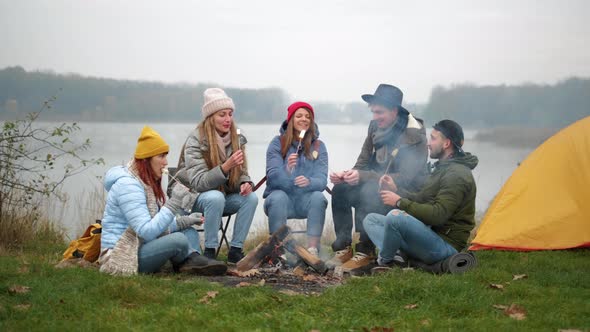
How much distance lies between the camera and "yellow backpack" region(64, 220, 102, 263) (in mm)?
5473

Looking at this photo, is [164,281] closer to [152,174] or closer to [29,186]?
[152,174]

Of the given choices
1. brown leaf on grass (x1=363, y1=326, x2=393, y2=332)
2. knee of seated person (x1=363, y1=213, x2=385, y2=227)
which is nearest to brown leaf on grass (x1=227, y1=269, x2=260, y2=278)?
knee of seated person (x1=363, y1=213, x2=385, y2=227)

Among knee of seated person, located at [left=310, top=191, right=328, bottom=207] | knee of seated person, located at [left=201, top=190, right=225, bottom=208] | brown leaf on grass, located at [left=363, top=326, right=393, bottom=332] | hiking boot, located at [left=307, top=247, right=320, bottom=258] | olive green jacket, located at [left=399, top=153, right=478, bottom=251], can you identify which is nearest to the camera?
brown leaf on grass, located at [left=363, top=326, right=393, bottom=332]

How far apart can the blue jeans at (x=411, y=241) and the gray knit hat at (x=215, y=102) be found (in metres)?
1.67

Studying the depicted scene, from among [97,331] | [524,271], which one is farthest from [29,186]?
[524,271]

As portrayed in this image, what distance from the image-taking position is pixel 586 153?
6.70m

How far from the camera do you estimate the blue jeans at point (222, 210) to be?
588 cm

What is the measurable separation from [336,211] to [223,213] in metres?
0.98

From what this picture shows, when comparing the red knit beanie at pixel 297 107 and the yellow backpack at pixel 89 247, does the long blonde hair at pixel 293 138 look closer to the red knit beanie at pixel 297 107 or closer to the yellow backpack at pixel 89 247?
the red knit beanie at pixel 297 107

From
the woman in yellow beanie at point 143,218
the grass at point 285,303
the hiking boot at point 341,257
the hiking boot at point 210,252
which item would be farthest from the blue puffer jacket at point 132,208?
the hiking boot at point 341,257

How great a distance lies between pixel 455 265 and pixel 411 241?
362 millimetres

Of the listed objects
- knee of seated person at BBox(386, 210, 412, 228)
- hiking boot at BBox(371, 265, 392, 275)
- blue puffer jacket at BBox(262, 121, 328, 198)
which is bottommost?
hiking boot at BBox(371, 265, 392, 275)

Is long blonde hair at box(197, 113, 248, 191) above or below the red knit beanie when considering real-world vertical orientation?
below

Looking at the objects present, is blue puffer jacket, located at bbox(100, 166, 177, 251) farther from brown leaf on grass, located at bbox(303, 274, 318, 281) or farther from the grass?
brown leaf on grass, located at bbox(303, 274, 318, 281)
